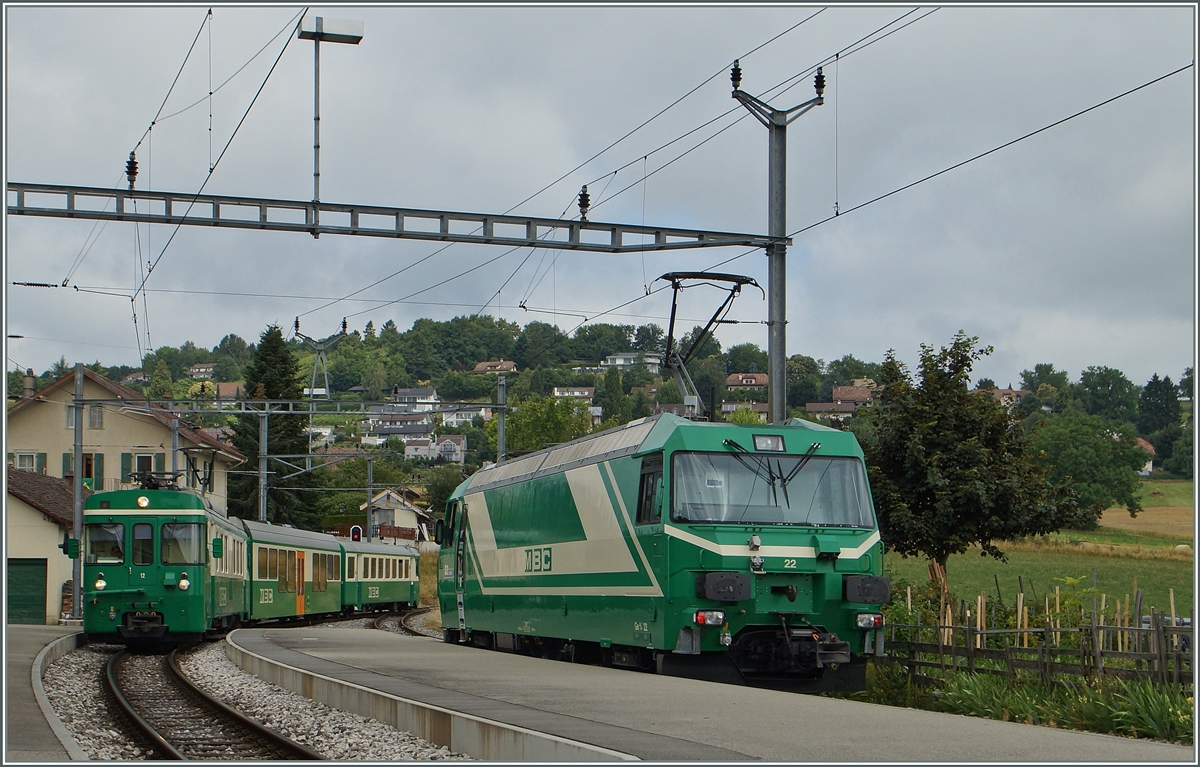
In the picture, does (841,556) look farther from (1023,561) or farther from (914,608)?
(1023,561)

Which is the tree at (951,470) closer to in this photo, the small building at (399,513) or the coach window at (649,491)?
the coach window at (649,491)

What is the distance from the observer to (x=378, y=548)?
5059 cm

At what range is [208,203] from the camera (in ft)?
61.5

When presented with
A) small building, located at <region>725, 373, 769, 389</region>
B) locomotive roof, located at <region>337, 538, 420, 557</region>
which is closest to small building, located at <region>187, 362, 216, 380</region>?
small building, located at <region>725, 373, 769, 389</region>

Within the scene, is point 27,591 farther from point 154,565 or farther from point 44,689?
point 44,689

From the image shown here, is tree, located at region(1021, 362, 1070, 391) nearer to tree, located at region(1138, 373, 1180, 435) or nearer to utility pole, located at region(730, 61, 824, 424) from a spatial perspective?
tree, located at region(1138, 373, 1180, 435)

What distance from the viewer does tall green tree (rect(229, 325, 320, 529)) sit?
264 feet

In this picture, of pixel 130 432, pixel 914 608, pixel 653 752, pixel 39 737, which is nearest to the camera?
pixel 653 752

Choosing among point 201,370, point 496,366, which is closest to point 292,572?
point 496,366

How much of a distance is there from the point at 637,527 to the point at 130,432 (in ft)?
173

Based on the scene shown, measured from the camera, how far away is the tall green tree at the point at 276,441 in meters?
80.4

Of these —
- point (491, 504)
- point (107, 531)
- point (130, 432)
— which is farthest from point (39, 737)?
point (130, 432)

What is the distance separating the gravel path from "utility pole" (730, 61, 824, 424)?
324 inches

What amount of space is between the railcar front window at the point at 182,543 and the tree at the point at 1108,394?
92.3m
